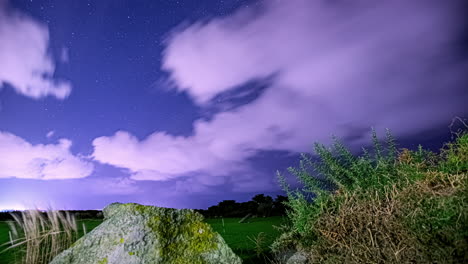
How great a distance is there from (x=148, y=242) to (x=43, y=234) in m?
2.91

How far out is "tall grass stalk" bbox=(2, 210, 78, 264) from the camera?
20.5 ft

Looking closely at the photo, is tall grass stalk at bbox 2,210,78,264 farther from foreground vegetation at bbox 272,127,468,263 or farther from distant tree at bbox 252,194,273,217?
distant tree at bbox 252,194,273,217

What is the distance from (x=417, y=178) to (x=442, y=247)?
828mm

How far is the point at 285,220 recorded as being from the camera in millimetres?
6004

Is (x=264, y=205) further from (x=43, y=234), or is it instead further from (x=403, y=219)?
(x=403, y=219)

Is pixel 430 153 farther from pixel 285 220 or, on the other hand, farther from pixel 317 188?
pixel 285 220

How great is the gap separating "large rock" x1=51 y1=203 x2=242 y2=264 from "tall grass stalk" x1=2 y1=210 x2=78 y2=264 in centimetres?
160

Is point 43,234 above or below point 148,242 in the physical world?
above

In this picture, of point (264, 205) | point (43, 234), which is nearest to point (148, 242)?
point (43, 234)

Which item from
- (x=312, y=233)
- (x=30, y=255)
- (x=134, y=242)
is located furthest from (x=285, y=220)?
(x=30, y=255)

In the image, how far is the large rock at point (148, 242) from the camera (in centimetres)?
457

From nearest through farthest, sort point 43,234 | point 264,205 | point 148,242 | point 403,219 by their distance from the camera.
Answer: point 403,219 < point 148,242 < point 43,234 < point 264,205

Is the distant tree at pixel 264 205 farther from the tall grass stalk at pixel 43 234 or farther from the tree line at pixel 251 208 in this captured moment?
the tall grass stalk at pixel 43 234

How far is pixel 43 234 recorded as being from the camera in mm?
6340
